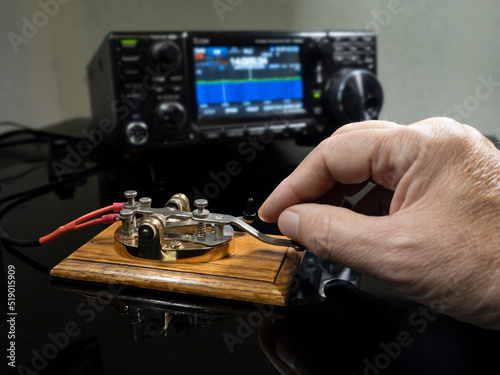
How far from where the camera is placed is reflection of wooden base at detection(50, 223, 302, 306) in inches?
18.5

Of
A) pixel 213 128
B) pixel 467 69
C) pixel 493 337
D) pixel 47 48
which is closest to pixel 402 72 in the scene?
pixel 467 69

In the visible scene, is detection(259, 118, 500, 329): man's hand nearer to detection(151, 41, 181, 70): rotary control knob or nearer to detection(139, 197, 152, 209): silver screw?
detection(139, 197, 152, 209): silver screw

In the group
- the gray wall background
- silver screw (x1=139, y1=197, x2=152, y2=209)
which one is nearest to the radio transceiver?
silver screw (x1=139, y1=197, x2=152, y2=209)

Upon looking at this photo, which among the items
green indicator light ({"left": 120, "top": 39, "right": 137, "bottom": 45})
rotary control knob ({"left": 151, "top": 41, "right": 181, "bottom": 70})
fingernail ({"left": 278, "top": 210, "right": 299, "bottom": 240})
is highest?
green indicator light ({"left": 120, "top": 39, "right": 137, "bottom": 45})

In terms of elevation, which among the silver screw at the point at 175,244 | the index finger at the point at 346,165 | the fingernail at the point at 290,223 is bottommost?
the silver screw at the point at 175,244

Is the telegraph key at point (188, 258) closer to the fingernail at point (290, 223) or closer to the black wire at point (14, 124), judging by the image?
the fingernail at point (290, 223)

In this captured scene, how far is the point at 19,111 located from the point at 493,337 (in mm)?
1312

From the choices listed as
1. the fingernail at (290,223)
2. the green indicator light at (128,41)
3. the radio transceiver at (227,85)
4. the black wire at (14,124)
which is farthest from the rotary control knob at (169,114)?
the black wire at (14,124)

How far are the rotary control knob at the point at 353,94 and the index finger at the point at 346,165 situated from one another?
45 centimetres

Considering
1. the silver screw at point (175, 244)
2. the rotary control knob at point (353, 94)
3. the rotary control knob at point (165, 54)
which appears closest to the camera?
the silver screw at point (175, 244)

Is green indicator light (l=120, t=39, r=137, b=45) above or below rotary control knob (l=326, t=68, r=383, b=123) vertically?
above

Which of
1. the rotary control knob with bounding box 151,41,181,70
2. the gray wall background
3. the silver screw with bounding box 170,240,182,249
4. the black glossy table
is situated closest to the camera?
the black glossy table

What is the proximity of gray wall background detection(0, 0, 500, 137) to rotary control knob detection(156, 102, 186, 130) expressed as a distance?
67 cm

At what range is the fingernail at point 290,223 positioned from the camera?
479 millimetres
